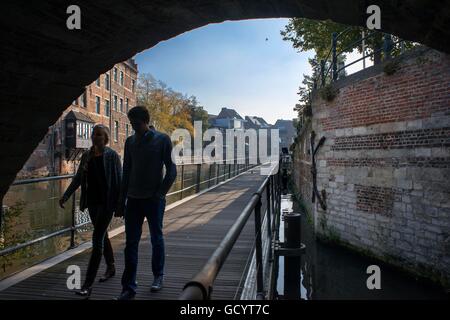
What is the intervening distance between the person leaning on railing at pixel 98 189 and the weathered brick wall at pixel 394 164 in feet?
19.6

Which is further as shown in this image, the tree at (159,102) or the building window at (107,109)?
the tree at (159,102)

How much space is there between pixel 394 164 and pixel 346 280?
9.54 feet

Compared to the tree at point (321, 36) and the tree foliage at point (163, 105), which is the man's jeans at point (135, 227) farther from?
the tree foliage at point (163, 105)

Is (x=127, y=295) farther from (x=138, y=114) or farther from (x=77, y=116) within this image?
(x=77, y=116)

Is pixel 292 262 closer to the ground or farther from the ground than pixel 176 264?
closer to the ground

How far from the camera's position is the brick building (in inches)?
1061

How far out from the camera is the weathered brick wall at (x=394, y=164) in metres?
6.88

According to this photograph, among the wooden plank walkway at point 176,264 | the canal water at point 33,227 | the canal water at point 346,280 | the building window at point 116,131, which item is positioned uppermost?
the building window at point 116,131

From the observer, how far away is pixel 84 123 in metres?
29.9

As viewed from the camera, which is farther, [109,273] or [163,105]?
[163,105]

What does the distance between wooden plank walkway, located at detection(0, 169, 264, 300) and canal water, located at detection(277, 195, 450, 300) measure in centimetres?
253

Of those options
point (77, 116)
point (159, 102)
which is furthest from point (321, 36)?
point (159, 102)

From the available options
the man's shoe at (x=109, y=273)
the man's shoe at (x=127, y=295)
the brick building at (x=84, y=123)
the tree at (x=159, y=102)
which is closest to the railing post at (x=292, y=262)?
the man's shoe at (x=109, y=273)

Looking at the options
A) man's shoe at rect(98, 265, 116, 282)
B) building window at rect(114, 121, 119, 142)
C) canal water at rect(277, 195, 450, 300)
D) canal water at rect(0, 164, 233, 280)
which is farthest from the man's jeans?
building window at rect(114, 121, 119, 142)
